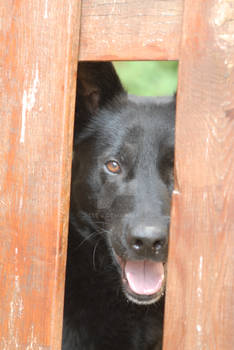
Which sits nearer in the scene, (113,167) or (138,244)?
(138,244)

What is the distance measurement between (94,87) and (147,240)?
85cm

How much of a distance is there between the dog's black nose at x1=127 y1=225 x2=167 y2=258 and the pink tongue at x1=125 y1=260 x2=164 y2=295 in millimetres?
141

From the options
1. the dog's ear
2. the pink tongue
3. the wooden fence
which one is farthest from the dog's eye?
the wooden fence

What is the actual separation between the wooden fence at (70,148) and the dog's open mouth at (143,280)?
442 mm

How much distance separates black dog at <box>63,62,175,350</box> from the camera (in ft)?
6.63

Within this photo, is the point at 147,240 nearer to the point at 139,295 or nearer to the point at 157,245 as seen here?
the point at 157,245

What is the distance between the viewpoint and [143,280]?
2.04 metres

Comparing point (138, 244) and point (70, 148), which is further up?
point (70, 148)

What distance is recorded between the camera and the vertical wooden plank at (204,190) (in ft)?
4.46

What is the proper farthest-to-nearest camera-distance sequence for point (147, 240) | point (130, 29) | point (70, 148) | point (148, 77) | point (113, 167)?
point (148, 77), point (113, 167), point (147, 240), point (70, 148), point (130, 29)

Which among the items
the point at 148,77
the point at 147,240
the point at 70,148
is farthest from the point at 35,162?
the point at 148,77

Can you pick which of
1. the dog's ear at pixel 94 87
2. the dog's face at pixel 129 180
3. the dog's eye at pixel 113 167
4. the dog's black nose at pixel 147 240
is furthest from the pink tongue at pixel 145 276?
the dog's ear at pixel 94 87

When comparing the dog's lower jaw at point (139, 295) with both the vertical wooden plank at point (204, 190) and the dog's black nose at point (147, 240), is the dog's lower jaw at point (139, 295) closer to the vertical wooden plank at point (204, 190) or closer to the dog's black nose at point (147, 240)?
the dog's black nose at point (147, 240)

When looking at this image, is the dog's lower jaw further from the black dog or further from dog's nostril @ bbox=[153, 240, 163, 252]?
dog's nostril @ bbox=[153, 240, 163, 252]
